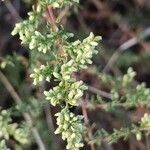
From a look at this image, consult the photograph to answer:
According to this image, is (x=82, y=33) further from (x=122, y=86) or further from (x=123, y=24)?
(x=122, y=86)

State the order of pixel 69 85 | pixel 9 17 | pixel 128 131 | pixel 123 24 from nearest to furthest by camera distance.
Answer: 1. pixel 69 85
2. pixel 128 131
3. pixel 9 17
4. pixel 123 24

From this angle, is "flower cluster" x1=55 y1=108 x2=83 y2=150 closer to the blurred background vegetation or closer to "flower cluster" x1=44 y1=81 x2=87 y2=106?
"flower cluster" x1=44 y1=81 x2=87 y2=106

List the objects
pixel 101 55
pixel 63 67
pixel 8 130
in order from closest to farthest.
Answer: pixel 63 67, pixel 8 130, pixel 101 55

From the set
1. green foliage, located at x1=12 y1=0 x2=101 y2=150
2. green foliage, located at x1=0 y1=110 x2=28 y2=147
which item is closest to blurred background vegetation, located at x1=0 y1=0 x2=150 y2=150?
green foliage, located at x1=0 y1=110 x2=28 y2=147

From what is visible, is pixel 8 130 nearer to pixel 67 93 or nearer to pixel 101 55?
pixel 67 93

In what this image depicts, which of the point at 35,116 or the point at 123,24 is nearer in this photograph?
the point at 35,116

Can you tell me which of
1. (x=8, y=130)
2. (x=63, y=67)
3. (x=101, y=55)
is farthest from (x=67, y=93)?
(x=101, y=55)

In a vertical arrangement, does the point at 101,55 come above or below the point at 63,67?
above

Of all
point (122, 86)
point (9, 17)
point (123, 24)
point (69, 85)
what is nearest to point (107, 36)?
point (123, 24)

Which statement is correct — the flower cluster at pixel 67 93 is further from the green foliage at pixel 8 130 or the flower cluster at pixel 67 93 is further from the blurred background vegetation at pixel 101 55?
the blurred background vegetation at pixel 101 55
